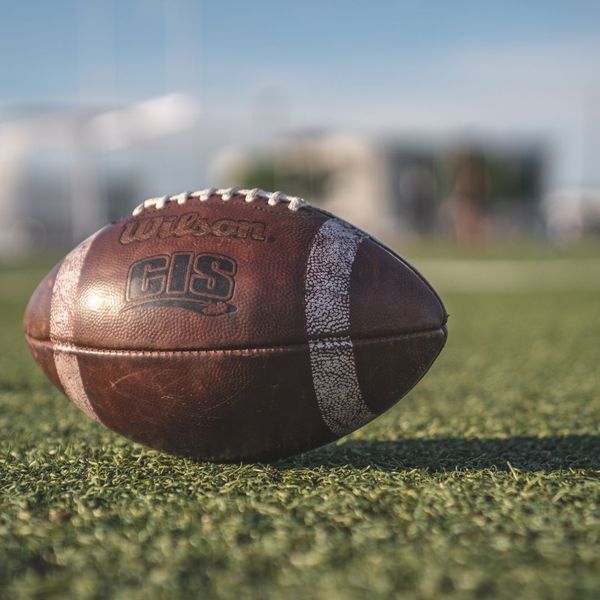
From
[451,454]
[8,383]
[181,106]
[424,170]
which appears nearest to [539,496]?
[451,454]

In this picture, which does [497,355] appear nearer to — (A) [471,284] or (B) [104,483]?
(B) [104,483]

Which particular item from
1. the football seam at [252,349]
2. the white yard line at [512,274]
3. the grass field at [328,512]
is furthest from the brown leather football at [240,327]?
the white yard line at [512,274]

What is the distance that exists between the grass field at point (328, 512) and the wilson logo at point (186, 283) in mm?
445

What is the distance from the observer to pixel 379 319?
205cm

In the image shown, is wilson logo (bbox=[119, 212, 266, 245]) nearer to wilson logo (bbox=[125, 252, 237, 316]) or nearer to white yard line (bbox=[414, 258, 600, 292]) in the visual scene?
wilson logo (bbox=[125, 252, 237, 316])

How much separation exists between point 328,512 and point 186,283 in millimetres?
631

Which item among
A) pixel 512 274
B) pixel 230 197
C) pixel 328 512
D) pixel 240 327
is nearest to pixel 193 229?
pixel 230 197

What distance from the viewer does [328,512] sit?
5.92 feet

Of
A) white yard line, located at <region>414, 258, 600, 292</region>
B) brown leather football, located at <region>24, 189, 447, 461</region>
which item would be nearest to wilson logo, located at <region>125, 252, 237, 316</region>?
brown leather football, located at <region>24, 189, 447, 461</region>

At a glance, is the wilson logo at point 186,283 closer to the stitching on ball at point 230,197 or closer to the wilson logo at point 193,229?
the wilson logo at point 193,229

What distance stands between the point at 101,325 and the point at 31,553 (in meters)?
0.63

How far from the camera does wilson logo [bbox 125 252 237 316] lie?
2.00m

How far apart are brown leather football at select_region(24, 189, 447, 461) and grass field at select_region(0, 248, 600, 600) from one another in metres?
0.15

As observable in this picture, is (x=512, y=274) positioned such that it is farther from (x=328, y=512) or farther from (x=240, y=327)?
(x=328, y=512)
